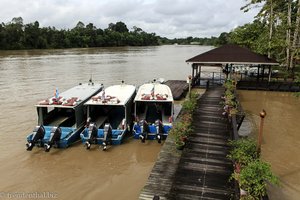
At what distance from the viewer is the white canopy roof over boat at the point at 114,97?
12773mm

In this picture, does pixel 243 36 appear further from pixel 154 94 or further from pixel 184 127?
pixel 184 127

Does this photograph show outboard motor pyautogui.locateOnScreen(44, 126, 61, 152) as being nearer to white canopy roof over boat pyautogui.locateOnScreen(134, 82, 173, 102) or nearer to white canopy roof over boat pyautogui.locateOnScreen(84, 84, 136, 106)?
white canopy roof over boat pyautogui.locateOnScreen(84, 84, 136, 106)

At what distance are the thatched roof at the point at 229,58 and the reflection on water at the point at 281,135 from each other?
9.74ft

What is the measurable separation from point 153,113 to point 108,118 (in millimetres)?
2725

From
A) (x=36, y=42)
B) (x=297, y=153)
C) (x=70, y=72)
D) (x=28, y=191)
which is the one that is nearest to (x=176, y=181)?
(x=28, y=191)

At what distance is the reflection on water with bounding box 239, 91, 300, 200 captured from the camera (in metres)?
9.05

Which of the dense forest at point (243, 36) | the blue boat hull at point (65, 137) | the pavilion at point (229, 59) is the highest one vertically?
the dense forest at point (243, 36)

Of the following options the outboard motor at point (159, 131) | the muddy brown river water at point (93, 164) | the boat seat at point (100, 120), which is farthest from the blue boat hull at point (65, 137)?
the outboard motor at point (159, 131)

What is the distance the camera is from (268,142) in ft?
41.0

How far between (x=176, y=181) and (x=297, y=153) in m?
6.90

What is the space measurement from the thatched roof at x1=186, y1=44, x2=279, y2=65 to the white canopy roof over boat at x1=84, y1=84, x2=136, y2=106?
26.3 feet

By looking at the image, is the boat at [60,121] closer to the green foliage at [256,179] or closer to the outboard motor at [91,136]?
the outboard motor at [91,136]

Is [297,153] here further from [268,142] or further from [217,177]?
[217,177]

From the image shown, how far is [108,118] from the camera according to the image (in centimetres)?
1484
